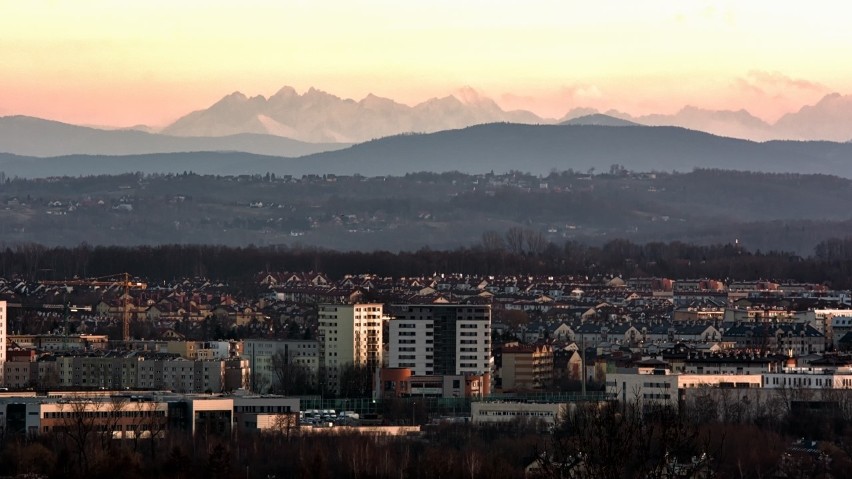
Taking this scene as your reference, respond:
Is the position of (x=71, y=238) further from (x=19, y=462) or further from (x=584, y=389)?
(x=19, y=462)

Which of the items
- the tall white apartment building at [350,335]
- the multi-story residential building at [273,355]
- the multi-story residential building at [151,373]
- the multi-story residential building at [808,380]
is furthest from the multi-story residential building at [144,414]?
the tall white apartment building at [350,335]

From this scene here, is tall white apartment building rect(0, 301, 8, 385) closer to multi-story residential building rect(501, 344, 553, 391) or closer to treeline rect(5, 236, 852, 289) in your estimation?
multi-story residential building rect(501, 344, 553, 391)

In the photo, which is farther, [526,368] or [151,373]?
[526,368]

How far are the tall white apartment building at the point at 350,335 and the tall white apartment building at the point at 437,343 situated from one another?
0.68m

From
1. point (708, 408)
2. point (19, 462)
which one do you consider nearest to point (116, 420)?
point (19, 462)

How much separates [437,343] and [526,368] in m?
2.28

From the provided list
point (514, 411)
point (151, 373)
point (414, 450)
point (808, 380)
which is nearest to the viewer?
point (414, 450)

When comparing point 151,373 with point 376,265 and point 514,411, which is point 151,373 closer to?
point 514,411

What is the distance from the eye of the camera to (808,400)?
2152 inches

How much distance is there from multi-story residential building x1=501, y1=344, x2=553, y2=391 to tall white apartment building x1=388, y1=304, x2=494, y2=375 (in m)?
0.46

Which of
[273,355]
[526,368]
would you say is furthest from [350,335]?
[526,368]

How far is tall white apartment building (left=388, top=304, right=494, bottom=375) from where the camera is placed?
68.8 m

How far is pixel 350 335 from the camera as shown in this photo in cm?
7112

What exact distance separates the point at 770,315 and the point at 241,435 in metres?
41.9
